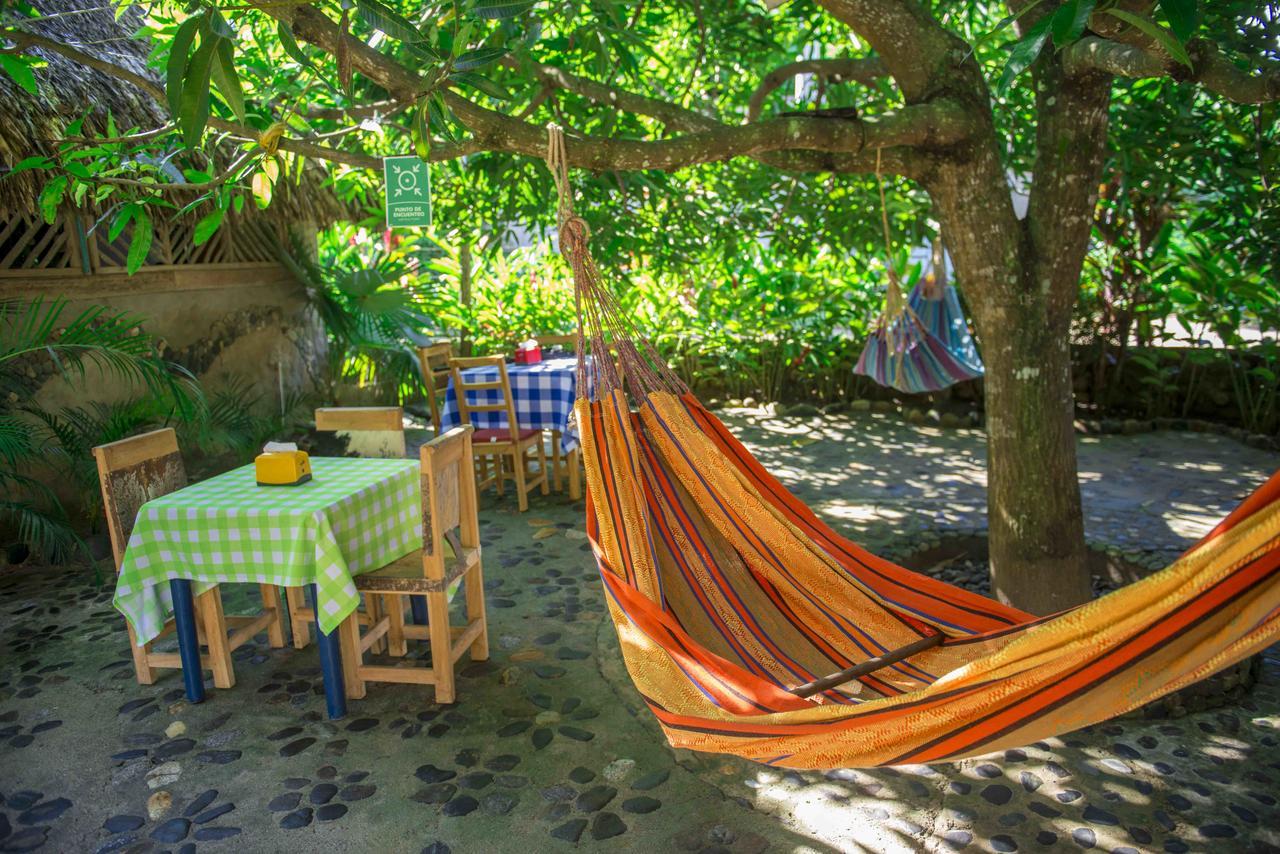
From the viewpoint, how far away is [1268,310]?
202 inches

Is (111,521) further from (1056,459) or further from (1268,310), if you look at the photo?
(1268,310)

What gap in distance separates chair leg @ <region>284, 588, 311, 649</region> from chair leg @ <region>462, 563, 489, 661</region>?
1.59 ft

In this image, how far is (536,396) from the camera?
436 centimetres

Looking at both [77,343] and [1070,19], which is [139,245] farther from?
[1070,19]

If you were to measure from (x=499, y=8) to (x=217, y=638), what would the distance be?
183cm

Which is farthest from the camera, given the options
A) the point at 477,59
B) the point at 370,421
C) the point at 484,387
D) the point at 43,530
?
the point at 484,387

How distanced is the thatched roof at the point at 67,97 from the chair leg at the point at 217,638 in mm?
1599

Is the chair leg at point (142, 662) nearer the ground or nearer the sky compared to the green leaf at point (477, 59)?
nearer the ground

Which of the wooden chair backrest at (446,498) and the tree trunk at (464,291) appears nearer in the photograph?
the wooden chair backrest at (446,498)

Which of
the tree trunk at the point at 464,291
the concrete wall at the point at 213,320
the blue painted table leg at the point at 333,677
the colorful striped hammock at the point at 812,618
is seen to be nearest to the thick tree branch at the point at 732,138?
the colorful striped hammock at the point at 812,618

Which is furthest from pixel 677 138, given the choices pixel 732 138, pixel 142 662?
pixel 142 662

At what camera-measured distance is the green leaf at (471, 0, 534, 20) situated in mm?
1650

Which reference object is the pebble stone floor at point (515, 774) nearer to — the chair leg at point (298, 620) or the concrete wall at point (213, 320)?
the chair leg at point (298, 620)

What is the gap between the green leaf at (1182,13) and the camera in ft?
3.68
